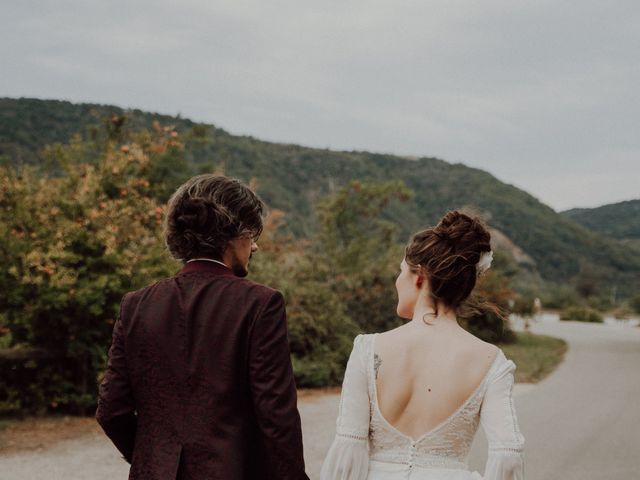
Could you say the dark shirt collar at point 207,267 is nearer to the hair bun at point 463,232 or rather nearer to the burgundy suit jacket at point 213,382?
the burgundy suit jacket at point 213,382

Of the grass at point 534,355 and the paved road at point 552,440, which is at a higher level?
the paved road at point 552,440

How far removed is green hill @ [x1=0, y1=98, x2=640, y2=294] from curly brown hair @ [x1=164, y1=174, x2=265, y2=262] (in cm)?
4109

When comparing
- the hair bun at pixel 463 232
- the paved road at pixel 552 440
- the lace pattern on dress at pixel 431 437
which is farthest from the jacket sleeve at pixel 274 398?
the paved road at pixel 552 440

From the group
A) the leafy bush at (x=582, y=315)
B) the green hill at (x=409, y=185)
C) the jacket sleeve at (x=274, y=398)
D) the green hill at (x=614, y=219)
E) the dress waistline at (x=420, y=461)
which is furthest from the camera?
the green hill at (x=614, y=219)

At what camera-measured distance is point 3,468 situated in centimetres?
596

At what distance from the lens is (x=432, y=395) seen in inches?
95.6

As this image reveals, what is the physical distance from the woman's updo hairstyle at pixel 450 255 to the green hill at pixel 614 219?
111m

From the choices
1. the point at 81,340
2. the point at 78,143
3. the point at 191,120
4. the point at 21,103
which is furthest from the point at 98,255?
the point at 191,120

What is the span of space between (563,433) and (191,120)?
5331 centimetres

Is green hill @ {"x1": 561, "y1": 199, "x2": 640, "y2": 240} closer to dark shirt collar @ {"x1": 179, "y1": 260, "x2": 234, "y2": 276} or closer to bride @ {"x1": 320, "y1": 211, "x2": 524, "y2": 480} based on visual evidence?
bride @ {"x1": 320, "y1": 211, "x2": 524, "y2": 480}

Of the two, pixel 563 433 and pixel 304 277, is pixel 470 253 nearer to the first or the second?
pixel 563 433

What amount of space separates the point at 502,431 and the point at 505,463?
0.36 ft

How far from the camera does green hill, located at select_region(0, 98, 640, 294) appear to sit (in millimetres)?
50281

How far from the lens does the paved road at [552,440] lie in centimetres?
609
